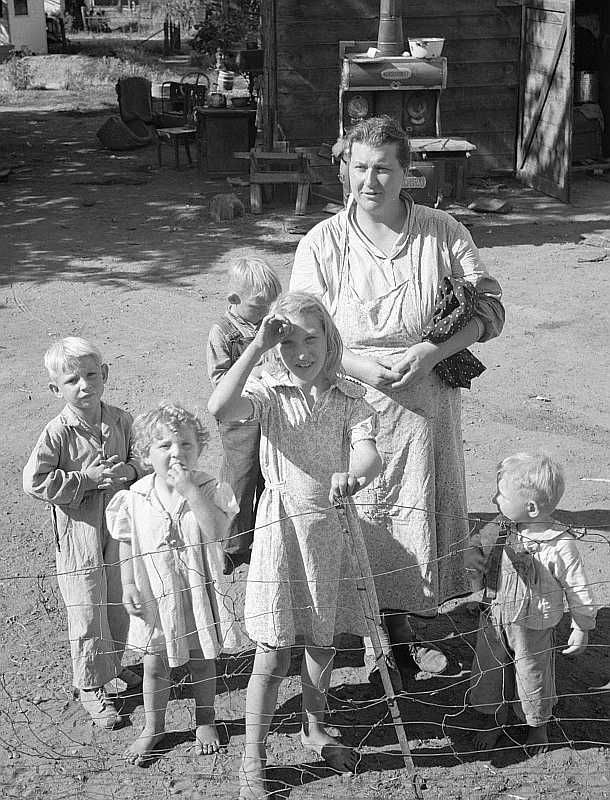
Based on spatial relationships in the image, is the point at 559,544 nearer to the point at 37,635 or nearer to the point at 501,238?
the point at 37,635

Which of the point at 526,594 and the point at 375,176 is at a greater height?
the point at 375,176

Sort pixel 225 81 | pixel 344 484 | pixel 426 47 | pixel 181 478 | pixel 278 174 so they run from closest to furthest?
pixel 344 484 < pixel 181 478 < pixel 426 47 < pixel 278 174 < pixel 225 81

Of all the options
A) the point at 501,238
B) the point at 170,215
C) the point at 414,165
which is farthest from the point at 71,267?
the point at 501,238

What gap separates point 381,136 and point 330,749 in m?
1.97

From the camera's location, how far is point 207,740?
3.40m

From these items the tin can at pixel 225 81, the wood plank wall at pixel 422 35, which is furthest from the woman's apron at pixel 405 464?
the tin can at pixel 225 81

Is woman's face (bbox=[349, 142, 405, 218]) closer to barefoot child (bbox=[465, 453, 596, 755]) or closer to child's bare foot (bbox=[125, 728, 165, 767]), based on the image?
barefoot child (bbox=[465, 453, 596, 755])

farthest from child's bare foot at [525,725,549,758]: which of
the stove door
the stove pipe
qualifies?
the stove door

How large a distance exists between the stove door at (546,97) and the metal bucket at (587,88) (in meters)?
2.08

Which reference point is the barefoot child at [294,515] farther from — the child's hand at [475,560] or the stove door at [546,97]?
the stove door at [546,97]

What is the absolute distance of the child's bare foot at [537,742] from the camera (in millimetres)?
3391

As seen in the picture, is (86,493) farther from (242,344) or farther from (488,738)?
(488,738)

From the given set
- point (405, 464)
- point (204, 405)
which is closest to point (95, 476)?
point (405, 464)

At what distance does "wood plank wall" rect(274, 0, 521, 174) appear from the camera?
41.2 ft
